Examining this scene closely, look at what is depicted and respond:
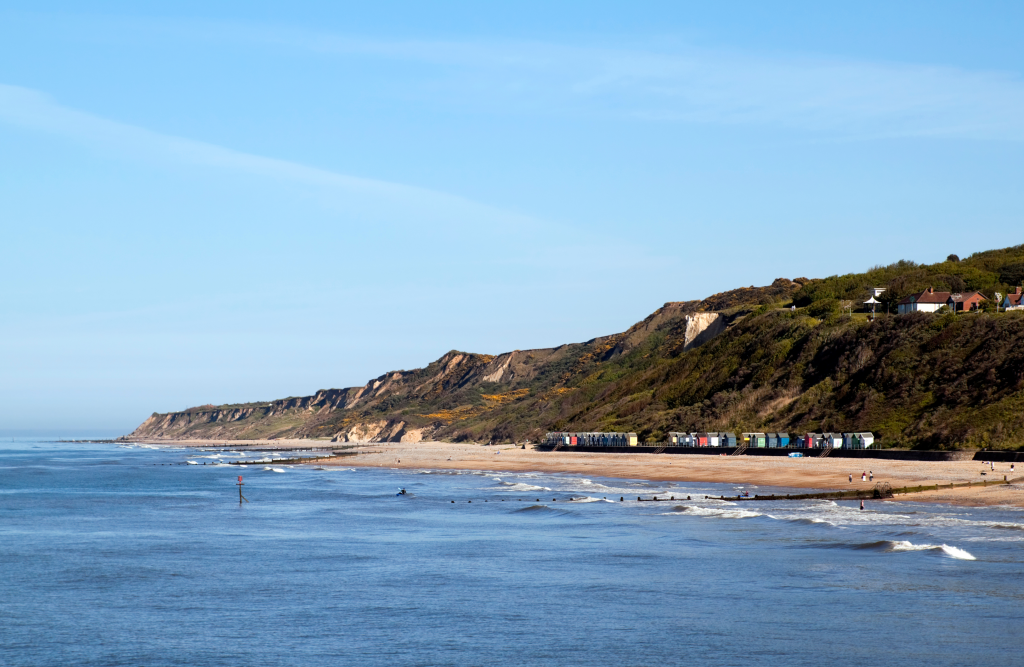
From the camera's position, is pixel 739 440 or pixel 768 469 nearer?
pixel 768 469

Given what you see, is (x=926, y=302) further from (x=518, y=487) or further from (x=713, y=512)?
(x=713, y=512)

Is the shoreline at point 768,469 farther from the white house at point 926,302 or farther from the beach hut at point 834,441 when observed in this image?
the white house at point 926,302

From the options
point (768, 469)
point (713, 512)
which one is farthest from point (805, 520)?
point (768, 469)

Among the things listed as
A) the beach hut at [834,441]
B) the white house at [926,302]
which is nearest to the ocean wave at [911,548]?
the beach hut at [834,441]

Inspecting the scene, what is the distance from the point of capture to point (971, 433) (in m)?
79.1

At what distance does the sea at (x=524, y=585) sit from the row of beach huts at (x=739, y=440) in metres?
32.4

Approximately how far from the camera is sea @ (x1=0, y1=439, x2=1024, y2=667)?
25.6m

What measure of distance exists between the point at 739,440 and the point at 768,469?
2673 centimetres

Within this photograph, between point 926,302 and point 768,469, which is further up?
point 926,302

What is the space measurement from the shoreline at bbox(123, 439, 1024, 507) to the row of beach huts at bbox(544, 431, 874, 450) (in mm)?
5097

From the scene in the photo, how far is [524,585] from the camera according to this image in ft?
114

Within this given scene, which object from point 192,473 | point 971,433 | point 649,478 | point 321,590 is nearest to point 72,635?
point 321,590

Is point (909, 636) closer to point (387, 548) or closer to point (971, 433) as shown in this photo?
point (387, 548)

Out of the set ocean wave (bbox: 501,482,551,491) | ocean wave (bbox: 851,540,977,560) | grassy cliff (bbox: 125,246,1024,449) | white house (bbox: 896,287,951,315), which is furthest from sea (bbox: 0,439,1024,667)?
white house (bbox: 896,287,951,315)
